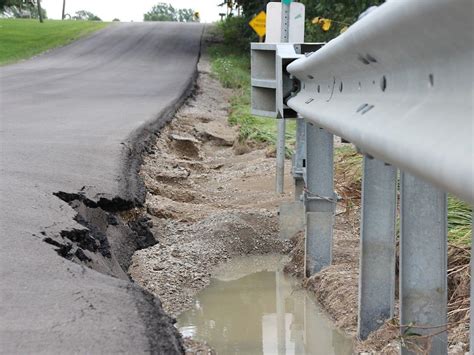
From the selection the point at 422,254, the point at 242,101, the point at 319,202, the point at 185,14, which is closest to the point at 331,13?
the point at 242,101

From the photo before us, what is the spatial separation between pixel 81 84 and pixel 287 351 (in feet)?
57.4

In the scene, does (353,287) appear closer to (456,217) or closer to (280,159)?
(456,217)

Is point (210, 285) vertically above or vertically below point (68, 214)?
below

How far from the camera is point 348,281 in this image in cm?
616

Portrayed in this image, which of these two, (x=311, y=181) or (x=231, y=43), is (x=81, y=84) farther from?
(x=231, y=43)

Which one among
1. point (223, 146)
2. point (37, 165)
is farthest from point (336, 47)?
point (223, 146)

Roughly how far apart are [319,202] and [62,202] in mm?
1874

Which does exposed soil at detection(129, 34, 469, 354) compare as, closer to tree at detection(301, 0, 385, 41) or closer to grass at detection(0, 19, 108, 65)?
tree at detection(301, 0, 385, 41)

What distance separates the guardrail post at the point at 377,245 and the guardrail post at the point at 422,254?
3.31 feet

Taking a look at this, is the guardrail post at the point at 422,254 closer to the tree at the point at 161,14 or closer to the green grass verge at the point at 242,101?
the green grass verge at the point at 242,101

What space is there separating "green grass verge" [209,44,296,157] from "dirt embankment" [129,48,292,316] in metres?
0.38

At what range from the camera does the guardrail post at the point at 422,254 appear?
3703mm

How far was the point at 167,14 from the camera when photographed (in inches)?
4461

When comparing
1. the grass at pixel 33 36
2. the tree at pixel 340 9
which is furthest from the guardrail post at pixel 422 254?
the grass at pixel 33 36
